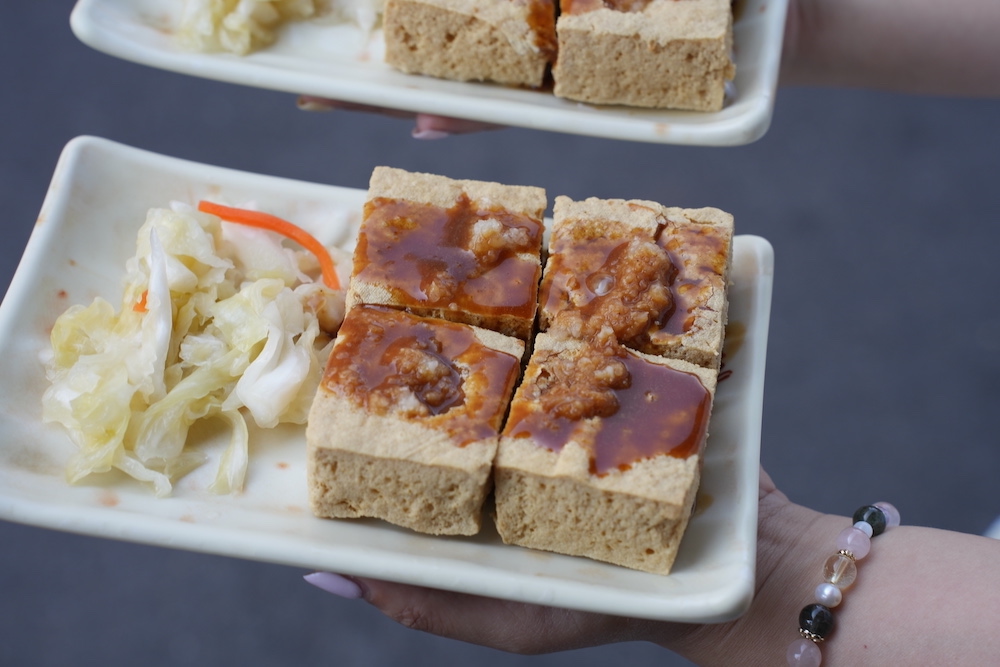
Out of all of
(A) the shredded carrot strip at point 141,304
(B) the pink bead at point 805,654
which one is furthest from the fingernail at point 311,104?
(B) the pink bead at point 805,654

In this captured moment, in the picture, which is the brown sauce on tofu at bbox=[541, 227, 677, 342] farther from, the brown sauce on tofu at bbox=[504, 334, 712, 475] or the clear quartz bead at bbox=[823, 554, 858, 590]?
the clear quartz bead at bbox=[823, 554, 858, 590]

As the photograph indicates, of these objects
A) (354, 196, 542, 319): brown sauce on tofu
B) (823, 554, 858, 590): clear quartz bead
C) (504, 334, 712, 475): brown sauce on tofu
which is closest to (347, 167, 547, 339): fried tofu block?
(354, 196, 542, 319): brown sauce on tofu

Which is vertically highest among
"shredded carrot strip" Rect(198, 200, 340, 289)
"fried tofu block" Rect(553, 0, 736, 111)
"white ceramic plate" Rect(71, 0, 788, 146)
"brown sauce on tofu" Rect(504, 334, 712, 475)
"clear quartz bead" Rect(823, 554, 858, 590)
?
"fried tofu block" Rect(553, 0, 736, 111)

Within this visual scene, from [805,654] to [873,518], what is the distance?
1.45 feet

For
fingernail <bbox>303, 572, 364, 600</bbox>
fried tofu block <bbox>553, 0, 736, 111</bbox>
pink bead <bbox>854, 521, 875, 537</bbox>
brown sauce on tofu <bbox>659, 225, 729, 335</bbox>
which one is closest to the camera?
fingernail <bbox>303, 572, 364, 600</bbox>

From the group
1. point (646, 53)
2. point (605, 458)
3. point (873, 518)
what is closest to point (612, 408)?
point (605, 458)

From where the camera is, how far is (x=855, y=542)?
2799 millimetres

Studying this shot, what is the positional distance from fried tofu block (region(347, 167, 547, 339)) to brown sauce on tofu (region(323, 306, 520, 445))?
0.07 meters

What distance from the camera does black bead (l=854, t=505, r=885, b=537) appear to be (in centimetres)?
287

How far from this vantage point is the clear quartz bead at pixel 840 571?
8.98ft

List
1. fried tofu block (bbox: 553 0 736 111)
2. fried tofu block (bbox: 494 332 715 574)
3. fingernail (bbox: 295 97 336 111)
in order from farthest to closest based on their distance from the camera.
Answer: fingernail (bbox: 295 97 336 111), fried tofu block (bbox: 553 0 736 111), fried tofu block (bbox: 494 332 715 574)

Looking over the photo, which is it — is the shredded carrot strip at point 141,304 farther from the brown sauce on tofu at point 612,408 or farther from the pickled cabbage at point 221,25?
the brown sauce on tofu at point 612,408

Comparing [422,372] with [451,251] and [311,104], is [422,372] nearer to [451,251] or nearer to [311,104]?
[451,251]

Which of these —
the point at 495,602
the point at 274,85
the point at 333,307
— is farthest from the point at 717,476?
the point at 274,85
